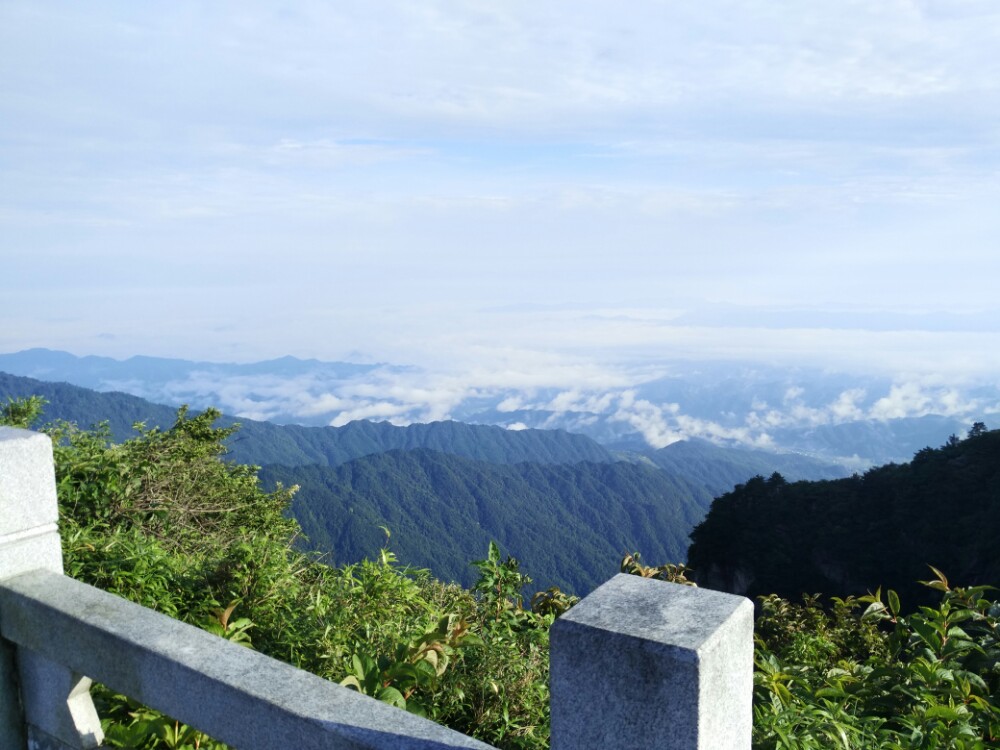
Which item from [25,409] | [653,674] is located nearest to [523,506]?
[25,409]

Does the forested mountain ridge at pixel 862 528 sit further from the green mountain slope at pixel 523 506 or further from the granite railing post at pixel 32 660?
the green mountain slope at pixel 523 506

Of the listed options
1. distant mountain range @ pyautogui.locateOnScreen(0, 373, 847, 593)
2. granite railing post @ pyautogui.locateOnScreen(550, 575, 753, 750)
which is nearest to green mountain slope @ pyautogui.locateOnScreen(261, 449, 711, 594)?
distant mountain range @ pyautogui.locateOnScreen(0, 373, 847, 593)

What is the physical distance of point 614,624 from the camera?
1587 mm

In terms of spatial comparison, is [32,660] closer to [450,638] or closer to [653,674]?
[450,638]

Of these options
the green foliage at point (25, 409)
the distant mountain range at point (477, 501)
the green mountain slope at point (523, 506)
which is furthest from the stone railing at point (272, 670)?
the green mountain slope at point (523, 506)

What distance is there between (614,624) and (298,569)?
3.28 metres

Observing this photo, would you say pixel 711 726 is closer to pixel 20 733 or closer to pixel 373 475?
pixel 20 733

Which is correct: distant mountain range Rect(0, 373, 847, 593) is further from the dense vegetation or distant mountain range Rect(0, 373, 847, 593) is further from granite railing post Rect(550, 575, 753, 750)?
granite railing post Rect(550, 575, 753, 750)

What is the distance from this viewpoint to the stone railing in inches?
60.1

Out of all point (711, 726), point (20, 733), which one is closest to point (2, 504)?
point (20, 733)

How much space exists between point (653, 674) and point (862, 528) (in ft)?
148

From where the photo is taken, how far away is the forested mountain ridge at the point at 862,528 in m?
38.2

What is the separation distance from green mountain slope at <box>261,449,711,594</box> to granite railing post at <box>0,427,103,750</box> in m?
84.9

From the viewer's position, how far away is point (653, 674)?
4.98ft
